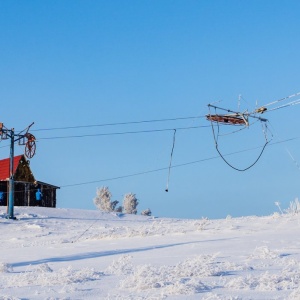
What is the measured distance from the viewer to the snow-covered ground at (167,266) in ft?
23.6

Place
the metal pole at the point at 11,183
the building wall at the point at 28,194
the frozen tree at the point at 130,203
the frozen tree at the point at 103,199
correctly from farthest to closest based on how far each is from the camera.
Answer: the frozen tree at the point at 130,203
the frozen tree at the point at 103,199
the building wall at the point at 28,194
the metal pole at the point at 11,183

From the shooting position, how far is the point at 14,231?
1060 inches

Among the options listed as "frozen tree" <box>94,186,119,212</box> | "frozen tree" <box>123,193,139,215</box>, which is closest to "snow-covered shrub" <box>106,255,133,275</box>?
"frozen tree" <box>94,186,119,212</box>

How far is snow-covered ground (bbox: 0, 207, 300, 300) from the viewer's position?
23.6 ft

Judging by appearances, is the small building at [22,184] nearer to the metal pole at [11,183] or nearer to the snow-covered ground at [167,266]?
the metal pole at [11,183]

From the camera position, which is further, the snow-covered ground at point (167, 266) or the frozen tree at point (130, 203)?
the frozen tree at point (130, 203)

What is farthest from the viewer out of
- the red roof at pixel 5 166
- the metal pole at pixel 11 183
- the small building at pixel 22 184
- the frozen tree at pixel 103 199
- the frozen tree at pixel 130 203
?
the frozen tree at pixel 130 203

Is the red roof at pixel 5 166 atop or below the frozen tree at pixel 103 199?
atop

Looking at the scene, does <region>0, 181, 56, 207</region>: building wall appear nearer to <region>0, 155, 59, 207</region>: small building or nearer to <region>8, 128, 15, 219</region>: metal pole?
<region>0, 155, 59, 207</region>: small building

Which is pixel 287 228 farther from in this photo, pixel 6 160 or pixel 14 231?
pixel 6 160

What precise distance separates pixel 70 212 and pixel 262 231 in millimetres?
22619

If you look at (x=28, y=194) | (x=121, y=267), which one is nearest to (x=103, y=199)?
(x=28, y=194)

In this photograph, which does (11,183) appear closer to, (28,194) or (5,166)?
(28,194)

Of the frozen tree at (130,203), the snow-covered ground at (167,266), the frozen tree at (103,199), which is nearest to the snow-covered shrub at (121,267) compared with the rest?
the snow-covered ground at (167,266)
